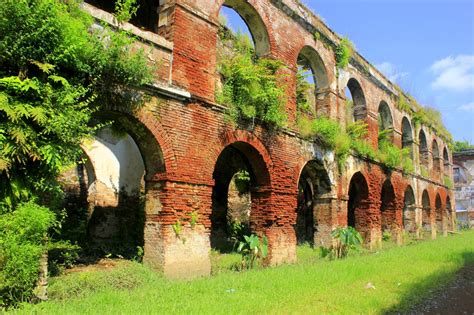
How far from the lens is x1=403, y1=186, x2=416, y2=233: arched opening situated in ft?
67.4

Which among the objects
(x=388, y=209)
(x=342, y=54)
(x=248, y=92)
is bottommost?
(x=388, y=209)

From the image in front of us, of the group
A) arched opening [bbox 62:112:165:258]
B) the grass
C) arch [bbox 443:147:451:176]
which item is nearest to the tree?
the grass

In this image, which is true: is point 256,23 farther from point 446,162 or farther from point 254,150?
point 446,162

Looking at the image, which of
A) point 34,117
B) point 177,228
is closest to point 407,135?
point 177,228

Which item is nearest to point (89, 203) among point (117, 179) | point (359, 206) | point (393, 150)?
point (117, 179)

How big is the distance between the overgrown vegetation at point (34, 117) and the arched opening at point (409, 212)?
17695 mm

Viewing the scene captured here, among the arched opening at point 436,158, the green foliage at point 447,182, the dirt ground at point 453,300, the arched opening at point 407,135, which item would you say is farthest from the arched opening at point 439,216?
the dirt ground at point 453,300

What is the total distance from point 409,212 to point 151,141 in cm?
1647

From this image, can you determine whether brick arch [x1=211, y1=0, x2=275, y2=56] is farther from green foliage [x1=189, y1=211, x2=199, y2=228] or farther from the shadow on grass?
the shadow on grass

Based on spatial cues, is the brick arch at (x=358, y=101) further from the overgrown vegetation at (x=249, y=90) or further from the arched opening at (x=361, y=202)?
the overgrown vegetation at (x=249, y=90)

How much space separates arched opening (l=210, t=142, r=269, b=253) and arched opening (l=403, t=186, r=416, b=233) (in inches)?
352

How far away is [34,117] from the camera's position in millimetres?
5531

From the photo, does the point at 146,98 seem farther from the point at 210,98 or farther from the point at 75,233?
the point at 75,233

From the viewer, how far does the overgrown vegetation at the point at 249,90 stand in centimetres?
949
